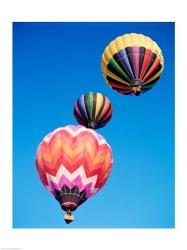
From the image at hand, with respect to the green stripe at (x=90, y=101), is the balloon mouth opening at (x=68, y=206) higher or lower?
lower

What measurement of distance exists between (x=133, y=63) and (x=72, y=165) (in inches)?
148

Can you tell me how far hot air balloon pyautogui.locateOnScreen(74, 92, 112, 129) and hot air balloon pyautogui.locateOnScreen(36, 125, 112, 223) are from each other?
3.12 m

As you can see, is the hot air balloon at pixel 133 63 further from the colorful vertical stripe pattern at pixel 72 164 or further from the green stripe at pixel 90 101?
the colorful vertical stripe pattern at pixel 72 164

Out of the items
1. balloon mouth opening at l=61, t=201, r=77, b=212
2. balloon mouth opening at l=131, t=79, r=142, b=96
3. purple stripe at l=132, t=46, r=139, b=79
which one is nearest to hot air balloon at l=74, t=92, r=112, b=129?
balloon mouth opening at l=131, t=79, r=142, b=96

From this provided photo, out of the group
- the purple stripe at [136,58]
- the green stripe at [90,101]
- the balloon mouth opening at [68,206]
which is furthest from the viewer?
the green stripe at [90,101]

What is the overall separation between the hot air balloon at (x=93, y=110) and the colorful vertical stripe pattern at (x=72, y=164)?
3.10m

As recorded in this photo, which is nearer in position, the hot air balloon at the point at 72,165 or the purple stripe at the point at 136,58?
the hot air balloon at the point at 72,165

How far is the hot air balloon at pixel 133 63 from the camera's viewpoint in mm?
18344

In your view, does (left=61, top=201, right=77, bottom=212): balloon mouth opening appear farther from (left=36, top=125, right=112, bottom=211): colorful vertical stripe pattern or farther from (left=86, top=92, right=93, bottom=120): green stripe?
(left=86, top=92, right=93, bottom=120): green stripe

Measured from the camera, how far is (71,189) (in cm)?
1638

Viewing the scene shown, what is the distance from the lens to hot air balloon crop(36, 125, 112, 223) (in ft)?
53.9

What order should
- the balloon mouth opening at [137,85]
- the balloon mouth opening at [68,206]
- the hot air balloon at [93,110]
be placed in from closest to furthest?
the balloon mouth opening at [68,206] < the balloon mouth opening at [137,85] < the hot air balloon at [93,110]

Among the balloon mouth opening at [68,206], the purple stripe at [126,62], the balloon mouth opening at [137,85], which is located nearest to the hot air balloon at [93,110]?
the balloon mouth opening at [137,85]

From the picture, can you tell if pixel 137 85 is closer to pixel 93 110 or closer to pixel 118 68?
pixel 118 68
